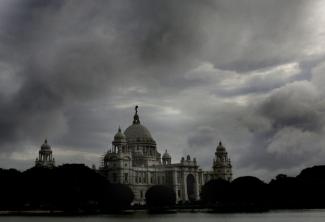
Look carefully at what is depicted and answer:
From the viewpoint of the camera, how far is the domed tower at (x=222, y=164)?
165 meters

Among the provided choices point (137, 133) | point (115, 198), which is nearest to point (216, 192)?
point (115, 198)

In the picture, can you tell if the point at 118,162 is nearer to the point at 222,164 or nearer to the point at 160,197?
the point at 160,197

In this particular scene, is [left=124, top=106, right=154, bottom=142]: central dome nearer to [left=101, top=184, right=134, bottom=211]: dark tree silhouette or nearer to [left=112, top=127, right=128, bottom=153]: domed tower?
[left=112, top=127, right=128, bottom=153]: domed tower

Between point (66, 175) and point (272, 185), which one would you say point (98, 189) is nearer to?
point (66, 175)

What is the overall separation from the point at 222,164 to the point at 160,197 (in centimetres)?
4727

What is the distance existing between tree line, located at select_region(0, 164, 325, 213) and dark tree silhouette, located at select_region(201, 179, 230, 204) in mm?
2351

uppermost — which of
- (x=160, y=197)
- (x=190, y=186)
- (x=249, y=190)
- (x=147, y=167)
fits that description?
(x=147, y=167)

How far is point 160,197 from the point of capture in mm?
122438

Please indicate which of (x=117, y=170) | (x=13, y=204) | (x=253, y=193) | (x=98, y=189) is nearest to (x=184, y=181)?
(x=117, y=170)

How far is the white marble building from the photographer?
461 feet

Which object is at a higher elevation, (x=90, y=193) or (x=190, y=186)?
(x=190, y=186)

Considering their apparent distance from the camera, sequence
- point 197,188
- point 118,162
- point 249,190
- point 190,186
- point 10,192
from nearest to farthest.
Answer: point 10,192, point 249,190, point 118,162, point 197,188, point 190,186

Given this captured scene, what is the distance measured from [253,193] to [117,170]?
131 feet

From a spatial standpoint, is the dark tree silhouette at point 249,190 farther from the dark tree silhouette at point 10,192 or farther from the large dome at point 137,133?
the dark tree silhouette at point 10,192
